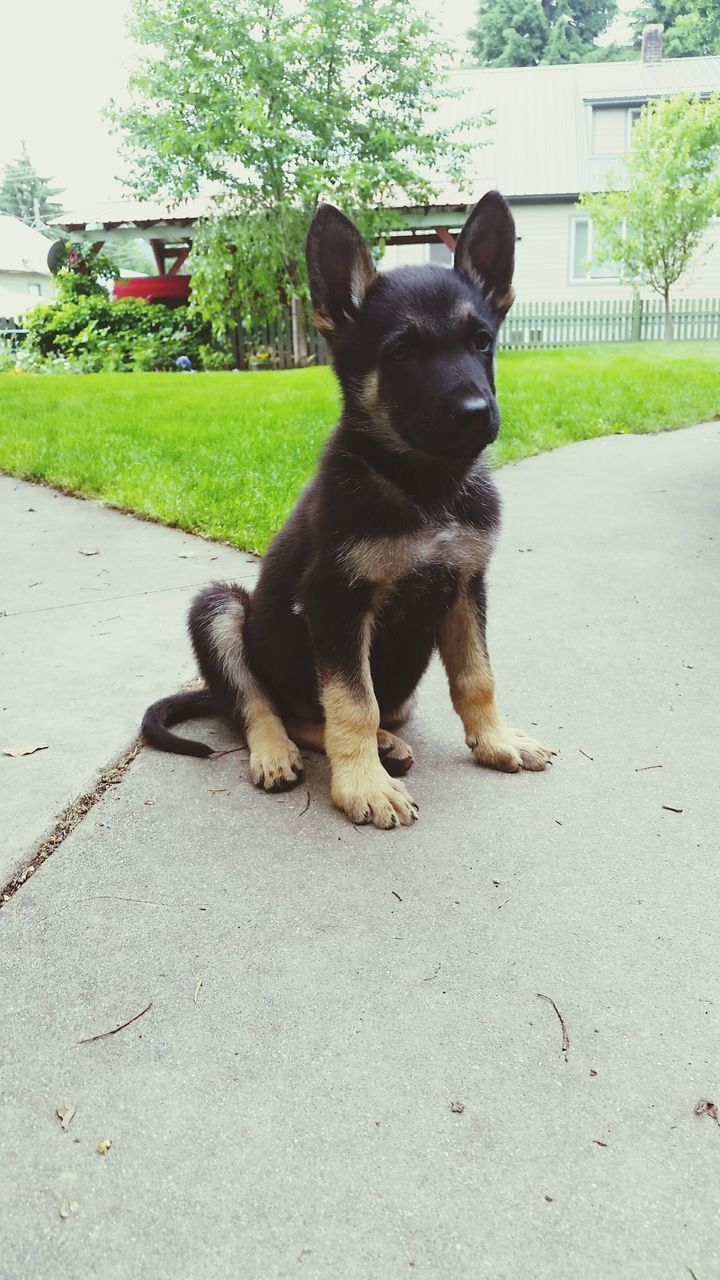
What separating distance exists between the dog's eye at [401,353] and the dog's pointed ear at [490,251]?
418 millimetres

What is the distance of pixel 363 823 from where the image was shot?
2912 millimetres

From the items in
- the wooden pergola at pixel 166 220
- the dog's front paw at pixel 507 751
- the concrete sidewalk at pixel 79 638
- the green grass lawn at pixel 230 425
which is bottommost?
the dog's front paw at pixel 507 751

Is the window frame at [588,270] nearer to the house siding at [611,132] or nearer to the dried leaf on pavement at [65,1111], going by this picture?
the house siding at [611,132]

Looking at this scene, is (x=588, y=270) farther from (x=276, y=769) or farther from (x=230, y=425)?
(x=276, y=769)

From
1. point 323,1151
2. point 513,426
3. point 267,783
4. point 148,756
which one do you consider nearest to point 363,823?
point 267,783

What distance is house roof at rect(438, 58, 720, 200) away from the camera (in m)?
30.5

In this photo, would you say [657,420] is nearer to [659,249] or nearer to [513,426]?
[513,426]

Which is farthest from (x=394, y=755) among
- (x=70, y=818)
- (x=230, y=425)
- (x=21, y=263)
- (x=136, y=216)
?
(x=21, y=263)

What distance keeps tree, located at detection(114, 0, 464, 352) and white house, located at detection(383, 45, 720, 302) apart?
28.3 ft

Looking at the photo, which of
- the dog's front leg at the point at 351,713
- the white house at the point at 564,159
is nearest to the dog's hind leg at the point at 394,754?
the dog's front leg at the point at 351,713

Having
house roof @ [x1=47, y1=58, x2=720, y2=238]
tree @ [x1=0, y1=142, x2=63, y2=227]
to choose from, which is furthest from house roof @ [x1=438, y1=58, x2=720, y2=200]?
tree @ [x1=0, y1=142, x2=63, y2=227]

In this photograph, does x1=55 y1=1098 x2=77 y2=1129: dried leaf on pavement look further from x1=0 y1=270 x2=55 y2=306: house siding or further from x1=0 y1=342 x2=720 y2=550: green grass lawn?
x1=0 y1=270 x2=55 y2=306: house siding

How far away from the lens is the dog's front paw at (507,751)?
3.22 metres

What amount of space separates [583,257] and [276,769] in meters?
31.1
